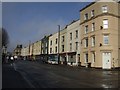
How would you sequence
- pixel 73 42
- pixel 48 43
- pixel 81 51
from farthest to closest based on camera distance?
1. pixel 48 43
2. pixel 73 42
3. pixel 81 51

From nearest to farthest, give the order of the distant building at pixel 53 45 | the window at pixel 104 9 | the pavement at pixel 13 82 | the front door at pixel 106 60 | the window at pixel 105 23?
the pavement at pixel 13 82 → the front door at pixel 106 60 → the window at pixel 105 23 → the window at pixel 104 9 → the distant building at pixel 53 45

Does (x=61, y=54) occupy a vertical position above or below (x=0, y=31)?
below

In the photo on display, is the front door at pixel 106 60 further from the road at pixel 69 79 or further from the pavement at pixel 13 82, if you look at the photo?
the pavement at pixel 13 82

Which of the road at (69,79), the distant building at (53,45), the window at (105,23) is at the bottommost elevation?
the road at (69,79)

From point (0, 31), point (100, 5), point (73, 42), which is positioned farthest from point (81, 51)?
point (0, 31)

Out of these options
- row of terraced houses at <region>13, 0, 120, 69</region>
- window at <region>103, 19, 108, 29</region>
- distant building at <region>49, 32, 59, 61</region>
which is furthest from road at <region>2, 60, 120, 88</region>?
distant building at <region>49, 32, 59, 61</region>

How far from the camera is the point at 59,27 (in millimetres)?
80062

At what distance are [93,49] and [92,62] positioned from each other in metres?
2.52

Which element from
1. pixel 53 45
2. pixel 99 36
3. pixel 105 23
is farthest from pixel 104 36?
pixel 53 45

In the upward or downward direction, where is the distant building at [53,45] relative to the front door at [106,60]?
upward

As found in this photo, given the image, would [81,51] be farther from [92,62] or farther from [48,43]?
[48,43]

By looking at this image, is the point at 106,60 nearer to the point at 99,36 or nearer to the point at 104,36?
the point at 104,36

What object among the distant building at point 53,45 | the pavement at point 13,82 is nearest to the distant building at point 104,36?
the pavement at point 13,82

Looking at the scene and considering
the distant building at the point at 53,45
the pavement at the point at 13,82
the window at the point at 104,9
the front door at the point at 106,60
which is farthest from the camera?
the distant building at the point at 53,45
